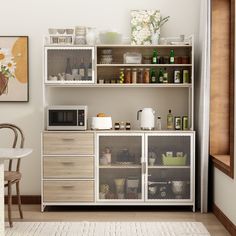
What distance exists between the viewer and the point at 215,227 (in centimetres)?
538

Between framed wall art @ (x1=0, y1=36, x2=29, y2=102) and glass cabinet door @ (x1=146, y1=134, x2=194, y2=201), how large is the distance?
154cm

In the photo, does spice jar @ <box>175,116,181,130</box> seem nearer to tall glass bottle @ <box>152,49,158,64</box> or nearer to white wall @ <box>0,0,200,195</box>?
tall glass bottle @ <box>152,49,158,64</box>

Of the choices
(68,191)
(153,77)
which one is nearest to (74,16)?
(153,77)

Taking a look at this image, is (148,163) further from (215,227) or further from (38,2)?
(38,2)

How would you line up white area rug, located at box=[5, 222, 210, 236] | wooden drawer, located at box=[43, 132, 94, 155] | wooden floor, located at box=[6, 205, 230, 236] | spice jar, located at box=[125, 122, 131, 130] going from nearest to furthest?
1. white area rug, located at box=[5, 222, 210, 236]
2. wooden floor, located at box=[6, 205, 230, 236]
3. wooden drawer, located at box=[43, 132, 94, 155]
4. spice jar, located at box=[125, 122, 131, 130]

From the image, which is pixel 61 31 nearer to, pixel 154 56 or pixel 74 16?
pixel 74 16

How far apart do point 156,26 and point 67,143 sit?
1.61 metres

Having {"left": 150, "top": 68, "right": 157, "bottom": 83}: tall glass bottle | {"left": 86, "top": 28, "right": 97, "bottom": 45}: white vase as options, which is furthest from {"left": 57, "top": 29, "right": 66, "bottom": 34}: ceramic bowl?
{"left": 150, "top": 68, "right": 157, "bottom": 83}: tall glass bottle

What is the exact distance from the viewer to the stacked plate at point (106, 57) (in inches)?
245

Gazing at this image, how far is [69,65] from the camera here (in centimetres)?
618

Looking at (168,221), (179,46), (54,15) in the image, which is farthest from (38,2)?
(168,221)

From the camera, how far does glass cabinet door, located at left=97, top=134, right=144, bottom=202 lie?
20.0 ft

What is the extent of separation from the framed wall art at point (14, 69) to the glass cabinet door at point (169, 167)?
1545 millimetres

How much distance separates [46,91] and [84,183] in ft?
3.74
